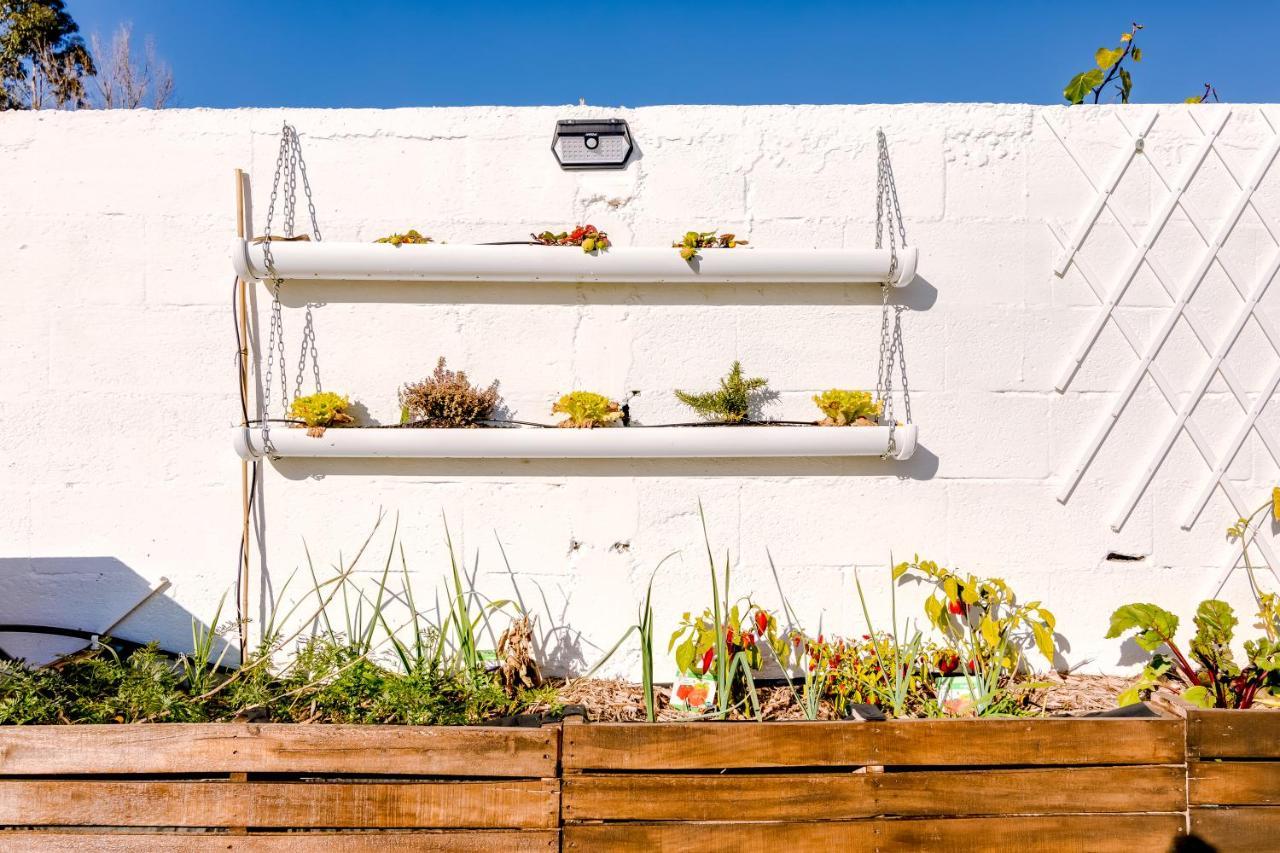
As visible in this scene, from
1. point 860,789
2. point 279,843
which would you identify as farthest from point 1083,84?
point 279,843

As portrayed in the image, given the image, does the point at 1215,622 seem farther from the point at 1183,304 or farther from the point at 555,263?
the point at 555,263

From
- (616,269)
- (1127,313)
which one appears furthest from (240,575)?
(1127,313)

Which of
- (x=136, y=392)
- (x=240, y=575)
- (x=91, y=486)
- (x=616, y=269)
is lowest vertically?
(x=240, y=575)

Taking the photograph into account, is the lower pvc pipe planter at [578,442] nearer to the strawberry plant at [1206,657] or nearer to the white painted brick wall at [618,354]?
the white painted brick wall at [618,354]

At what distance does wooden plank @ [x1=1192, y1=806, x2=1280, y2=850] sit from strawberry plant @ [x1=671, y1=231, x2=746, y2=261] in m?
2.00

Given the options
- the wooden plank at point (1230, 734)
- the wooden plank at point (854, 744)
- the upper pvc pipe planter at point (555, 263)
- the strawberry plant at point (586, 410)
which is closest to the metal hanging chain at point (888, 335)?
the upper pvc pipe planter at point (555, 263)

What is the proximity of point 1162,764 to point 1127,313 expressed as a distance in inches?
55.5

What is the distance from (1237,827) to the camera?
1968 millimetres

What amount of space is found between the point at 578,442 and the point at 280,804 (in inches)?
48.4

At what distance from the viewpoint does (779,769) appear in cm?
197

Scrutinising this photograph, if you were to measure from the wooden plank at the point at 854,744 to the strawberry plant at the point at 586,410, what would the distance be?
36.4 inches

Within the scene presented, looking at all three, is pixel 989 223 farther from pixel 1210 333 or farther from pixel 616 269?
pixel 616 269

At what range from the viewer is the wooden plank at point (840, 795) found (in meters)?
1.92

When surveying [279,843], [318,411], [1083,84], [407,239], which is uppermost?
[1083,84]
